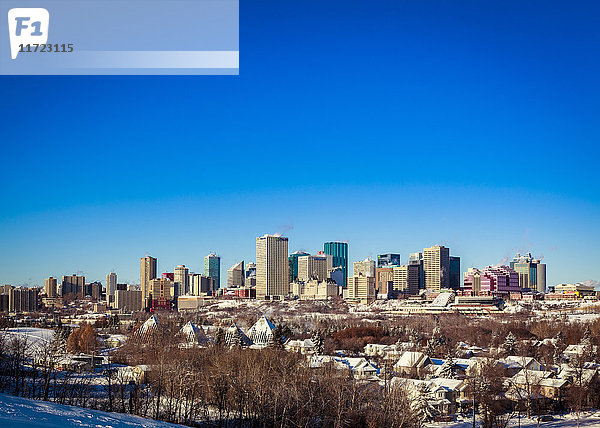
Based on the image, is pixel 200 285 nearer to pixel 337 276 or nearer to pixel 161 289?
pixel 161 289

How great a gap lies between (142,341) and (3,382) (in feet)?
33.3

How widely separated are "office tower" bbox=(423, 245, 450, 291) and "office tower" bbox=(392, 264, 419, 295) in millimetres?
1570

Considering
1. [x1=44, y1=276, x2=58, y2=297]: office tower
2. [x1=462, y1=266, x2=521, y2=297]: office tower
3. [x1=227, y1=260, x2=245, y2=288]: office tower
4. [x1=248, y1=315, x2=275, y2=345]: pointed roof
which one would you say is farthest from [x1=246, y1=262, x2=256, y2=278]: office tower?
[x1=248, y1=315, x2=275, y2=345]: pointed roof

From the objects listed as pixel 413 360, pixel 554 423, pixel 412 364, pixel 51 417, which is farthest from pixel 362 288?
pixel 51 417

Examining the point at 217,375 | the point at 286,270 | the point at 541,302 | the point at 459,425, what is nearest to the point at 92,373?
the point at 217,375

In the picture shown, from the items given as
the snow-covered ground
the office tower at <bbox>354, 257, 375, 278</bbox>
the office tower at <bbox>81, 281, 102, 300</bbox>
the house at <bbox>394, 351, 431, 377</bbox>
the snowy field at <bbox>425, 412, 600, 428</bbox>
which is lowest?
the office tower at <bbox>81, 281, 102, 300</bbox>

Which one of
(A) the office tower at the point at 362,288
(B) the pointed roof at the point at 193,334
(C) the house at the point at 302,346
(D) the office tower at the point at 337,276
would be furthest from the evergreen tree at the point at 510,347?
(D) the office tower at the point at 337,276

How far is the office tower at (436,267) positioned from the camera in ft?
236

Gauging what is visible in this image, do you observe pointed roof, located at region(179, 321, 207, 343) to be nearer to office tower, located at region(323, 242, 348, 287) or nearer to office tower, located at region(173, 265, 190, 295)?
office tower, located at region(173, 265, 190, 295)

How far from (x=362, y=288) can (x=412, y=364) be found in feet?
150

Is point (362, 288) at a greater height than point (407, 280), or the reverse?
point (407, 280)

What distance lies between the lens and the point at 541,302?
5106 cm

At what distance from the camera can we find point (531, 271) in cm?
7975

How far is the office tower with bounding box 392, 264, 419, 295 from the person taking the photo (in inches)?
2822
